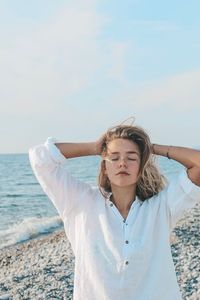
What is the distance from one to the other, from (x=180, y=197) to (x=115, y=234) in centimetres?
45

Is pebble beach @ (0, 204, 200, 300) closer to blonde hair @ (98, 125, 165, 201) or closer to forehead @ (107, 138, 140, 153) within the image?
blonde hair @ (98, 125, 165, 201)

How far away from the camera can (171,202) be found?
3562 millimetres

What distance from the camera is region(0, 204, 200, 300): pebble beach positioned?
32.1 feet

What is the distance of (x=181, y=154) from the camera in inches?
147

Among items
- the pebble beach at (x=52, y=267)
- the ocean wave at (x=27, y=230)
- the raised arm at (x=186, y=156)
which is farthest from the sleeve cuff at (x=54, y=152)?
the ocean wave at (x=27, y=230)

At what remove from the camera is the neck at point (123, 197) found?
12.0 feet

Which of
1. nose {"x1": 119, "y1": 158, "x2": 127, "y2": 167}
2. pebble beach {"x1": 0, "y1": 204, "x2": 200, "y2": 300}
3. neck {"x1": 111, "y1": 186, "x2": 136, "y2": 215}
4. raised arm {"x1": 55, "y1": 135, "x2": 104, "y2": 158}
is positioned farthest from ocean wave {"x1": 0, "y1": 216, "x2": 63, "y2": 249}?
nose {"x1": 119, "y1": 158, "x2": 127, "y2": 167}

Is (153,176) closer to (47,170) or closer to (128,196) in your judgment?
(128,196)

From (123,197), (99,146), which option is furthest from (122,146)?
(123,197)

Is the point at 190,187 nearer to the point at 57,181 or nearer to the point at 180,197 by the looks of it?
the point at 180,197

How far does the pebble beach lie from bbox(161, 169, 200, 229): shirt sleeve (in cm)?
536

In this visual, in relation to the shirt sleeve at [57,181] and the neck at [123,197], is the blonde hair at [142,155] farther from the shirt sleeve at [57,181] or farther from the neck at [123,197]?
the shirt sleeve at [57,181]

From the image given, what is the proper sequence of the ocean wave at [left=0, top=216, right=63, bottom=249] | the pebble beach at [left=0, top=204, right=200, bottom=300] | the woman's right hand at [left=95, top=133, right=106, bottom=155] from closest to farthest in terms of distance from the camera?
1. the woman's right hand at [left=95, top=133, right=106, bottom=155]
2. the pebble beach at [left=0, top=204, right=200, bottom=300]
3. the ocean wave at [left=0, top=216, right=63, bottom=249]

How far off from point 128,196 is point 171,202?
276 millimetres
